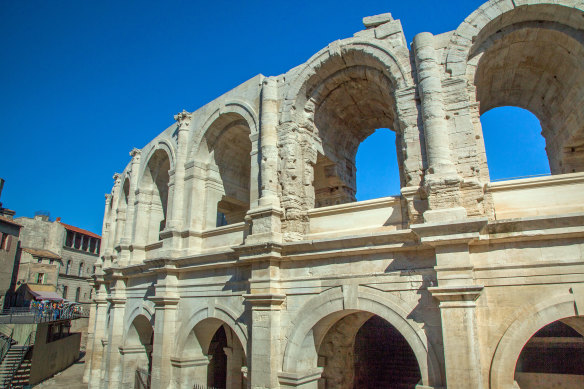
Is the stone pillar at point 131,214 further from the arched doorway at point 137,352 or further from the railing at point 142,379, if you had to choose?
the railing at point 142,379

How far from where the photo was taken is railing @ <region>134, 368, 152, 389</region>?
36.3 feet

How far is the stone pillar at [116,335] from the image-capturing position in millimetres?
12031

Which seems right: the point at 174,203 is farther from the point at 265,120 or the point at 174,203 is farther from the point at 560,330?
the point at 560,330

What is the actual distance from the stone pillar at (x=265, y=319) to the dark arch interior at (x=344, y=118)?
10.00ft

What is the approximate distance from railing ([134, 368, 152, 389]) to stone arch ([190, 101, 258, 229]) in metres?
4.60

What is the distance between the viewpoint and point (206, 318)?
912cm

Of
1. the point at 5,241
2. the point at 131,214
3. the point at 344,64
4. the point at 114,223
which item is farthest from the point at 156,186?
the point at 5,241

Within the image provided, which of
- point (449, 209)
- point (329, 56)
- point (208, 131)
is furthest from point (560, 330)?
point (208, 131)

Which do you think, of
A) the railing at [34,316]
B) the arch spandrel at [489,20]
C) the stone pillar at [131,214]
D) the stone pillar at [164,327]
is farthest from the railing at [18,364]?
the arch spandrel at [489,20]

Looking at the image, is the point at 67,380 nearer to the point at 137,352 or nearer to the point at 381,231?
the point at 137,352

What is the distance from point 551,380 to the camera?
952 centimetres

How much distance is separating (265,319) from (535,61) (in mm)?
7299

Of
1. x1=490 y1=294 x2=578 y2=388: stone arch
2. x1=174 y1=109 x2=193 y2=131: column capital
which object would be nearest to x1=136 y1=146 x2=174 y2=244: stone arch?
x1=174 y1=109 x2=193 y2=131: column capital

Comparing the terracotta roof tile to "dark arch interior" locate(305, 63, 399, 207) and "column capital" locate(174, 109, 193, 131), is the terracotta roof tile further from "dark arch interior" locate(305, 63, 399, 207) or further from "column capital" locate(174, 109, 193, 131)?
"dark arch interior" locate(305, 63, 399, 207)
